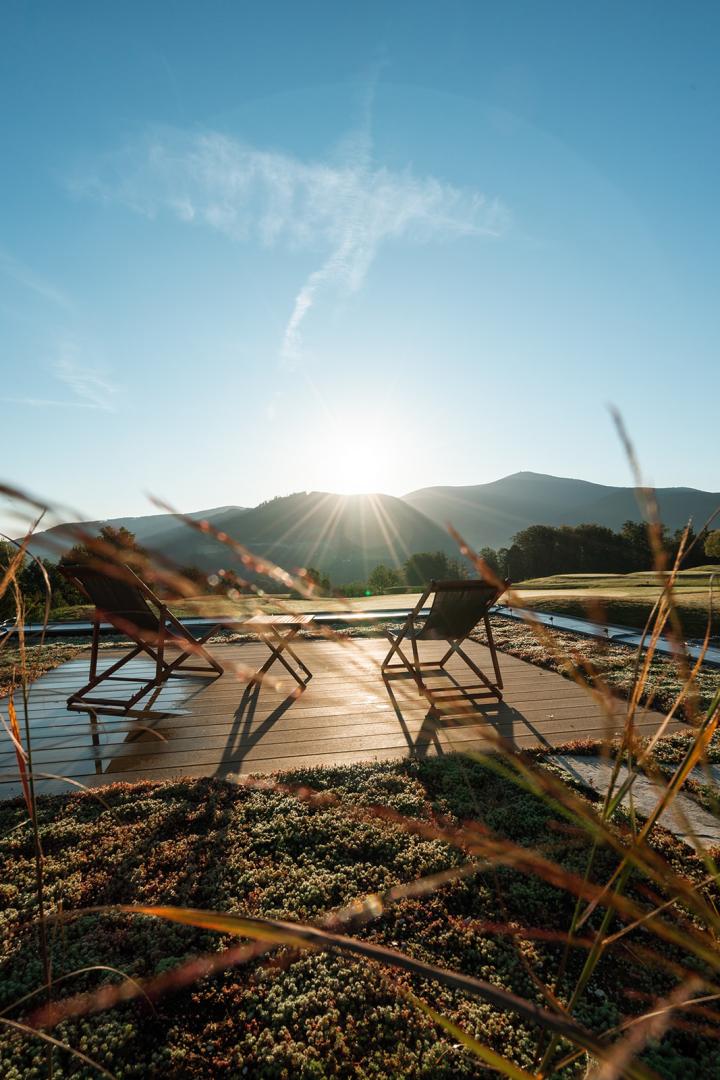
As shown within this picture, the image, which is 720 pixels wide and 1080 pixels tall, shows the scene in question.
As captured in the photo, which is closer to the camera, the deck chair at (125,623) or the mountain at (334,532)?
the deck chair at (125,623)

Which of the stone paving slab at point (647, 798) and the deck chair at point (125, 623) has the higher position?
the deck chair at point (125, 623)

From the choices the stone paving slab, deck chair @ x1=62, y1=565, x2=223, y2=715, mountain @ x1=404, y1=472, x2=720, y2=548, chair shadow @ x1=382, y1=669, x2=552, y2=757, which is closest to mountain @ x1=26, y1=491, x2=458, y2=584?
mountain @ x1=404, y1=472, x2=720, y2=548

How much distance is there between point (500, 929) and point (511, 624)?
7502 millimetres

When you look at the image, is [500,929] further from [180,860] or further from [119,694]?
[119,694]

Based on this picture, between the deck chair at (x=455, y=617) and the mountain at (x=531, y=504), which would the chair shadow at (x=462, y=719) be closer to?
the deck chair at (x=455, y=617)

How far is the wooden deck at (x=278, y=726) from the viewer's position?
3645mm

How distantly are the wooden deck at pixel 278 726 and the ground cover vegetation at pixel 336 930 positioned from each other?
1.78 ft

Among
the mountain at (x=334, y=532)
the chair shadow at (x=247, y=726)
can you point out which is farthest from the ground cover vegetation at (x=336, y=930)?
the mountain at (x=334, y=532)

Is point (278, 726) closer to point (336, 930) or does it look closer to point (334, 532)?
point (336, 930)

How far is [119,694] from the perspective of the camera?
17.2 ft

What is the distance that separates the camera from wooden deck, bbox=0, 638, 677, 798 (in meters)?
3.64

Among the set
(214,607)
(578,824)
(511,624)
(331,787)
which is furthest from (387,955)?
(214,607)

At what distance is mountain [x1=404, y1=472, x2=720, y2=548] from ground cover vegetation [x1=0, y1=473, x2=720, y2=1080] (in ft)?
384

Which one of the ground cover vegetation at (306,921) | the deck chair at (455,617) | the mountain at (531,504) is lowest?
the ground cover vegetation at (306,921)
